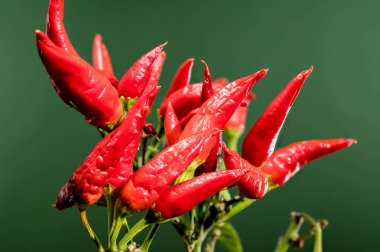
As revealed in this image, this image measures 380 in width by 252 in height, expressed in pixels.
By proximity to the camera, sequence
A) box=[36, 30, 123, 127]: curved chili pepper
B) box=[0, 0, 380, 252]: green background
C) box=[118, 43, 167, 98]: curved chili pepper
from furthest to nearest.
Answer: box=[0, 0, 380, 252]: green background
box=[118, 43, 167, 98]: curved chili pepper
box=[36, 30, 123, 127]: curved chili pepper

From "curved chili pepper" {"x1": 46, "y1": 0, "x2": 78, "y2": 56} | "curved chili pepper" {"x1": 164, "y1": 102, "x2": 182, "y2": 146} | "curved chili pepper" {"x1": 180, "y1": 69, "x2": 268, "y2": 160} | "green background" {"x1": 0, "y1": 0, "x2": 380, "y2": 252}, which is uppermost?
"curved chili pepper" {"x1": 46, "y1": 0, "x2": 78, "y2": 56}

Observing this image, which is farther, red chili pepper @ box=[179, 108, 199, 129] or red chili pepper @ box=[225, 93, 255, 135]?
red chili pepper @ box=[225, 93, 255, 135]

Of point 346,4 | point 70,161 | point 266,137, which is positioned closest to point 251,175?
point 266,137

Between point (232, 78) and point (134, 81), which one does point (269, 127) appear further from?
point (232, 78)

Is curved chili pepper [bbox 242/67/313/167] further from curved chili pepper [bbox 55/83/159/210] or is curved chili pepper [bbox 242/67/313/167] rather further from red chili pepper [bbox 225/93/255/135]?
red chili pepper [bbox 225/93/255/135]

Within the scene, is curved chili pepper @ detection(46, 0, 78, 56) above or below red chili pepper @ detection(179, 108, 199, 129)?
above

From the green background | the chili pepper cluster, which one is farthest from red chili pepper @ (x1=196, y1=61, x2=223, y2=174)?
the green background

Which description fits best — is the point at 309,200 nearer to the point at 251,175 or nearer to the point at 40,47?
the point at 251,175

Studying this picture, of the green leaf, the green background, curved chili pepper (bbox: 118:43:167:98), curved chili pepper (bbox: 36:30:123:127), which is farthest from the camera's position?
the green background
